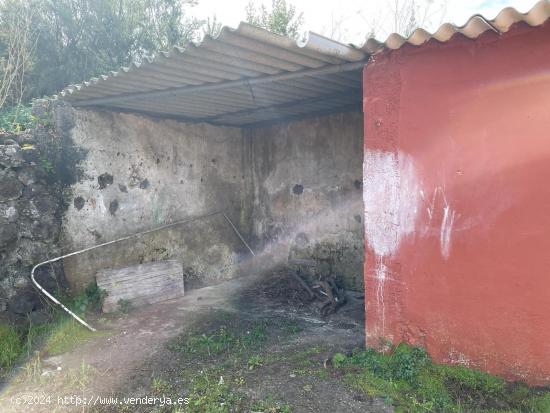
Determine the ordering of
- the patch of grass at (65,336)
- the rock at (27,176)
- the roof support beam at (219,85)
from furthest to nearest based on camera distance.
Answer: the rock at (27,176) < the patch of grass at (65,336) < the roof support beam at (219,85)

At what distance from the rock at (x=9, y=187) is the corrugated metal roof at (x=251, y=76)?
1181mm

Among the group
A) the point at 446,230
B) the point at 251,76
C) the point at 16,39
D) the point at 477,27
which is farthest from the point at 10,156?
the point at 477,27

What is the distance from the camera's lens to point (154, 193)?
6293 millimetres

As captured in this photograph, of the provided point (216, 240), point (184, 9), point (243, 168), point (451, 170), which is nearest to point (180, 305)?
point (216, 240)

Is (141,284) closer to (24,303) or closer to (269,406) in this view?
(24,303)

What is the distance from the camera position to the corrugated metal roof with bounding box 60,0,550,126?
305cm

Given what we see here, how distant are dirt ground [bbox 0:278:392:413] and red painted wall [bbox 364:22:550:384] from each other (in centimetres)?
80

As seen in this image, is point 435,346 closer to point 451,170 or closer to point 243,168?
point 451,170

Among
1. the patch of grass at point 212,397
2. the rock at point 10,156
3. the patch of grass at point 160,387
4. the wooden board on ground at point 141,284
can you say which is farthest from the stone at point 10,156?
the patch of grass at point 212,397

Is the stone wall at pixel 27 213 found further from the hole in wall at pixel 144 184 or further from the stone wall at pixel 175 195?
the hole in wall at pixel 144 184

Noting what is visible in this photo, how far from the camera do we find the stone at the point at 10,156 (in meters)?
4.76

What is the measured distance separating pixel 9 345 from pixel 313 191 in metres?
4.75

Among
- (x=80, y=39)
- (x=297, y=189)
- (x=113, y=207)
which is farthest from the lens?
(x=80, y=39)

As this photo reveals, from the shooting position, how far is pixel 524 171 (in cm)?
292
